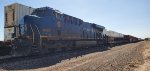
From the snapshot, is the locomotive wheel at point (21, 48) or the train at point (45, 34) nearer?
the locomotive wheel at point (21, 48)

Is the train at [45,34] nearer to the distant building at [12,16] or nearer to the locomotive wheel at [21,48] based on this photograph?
the locomotive wheel at [21,48]

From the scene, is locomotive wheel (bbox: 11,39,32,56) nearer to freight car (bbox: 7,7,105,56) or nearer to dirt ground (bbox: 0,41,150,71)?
freight car (bbox: 7,7,105,56)

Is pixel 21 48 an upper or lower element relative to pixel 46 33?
lower

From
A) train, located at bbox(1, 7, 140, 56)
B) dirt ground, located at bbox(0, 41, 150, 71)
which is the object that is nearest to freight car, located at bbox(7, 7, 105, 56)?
train, located at bbox(1, 7, 140, 56)

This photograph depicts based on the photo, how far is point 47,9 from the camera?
16.4 metres

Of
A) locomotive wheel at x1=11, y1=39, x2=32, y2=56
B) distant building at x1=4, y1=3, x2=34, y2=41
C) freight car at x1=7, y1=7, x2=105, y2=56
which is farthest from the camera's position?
distant building at x1=4, y1=3, x2=34, y2=41

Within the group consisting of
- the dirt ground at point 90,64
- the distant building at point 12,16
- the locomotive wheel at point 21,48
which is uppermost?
the distant building at point 12,16

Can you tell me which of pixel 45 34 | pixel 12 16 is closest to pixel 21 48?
pixel 45 34

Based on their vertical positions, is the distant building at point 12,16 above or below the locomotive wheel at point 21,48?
above

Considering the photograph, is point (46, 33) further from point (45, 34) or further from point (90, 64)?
point (90, 64)

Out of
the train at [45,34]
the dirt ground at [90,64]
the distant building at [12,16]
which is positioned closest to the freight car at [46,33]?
the train at [45,34]

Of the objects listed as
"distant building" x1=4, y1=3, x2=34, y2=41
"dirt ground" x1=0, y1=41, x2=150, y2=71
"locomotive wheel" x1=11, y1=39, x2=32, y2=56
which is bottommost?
"dirt ground" x1=0, y1=41, x2=150, y2=71

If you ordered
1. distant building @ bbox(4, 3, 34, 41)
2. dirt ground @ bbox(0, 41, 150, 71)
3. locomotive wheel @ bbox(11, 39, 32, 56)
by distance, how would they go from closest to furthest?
dirt ground @ bbox(0, 41, 150, 71)
locomotive wheel @ bbox(11, 39, 32, 56)
distant building @ bbox(4, 3, 34, 41)

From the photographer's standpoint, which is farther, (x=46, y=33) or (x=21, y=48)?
(x=46, y=33)
